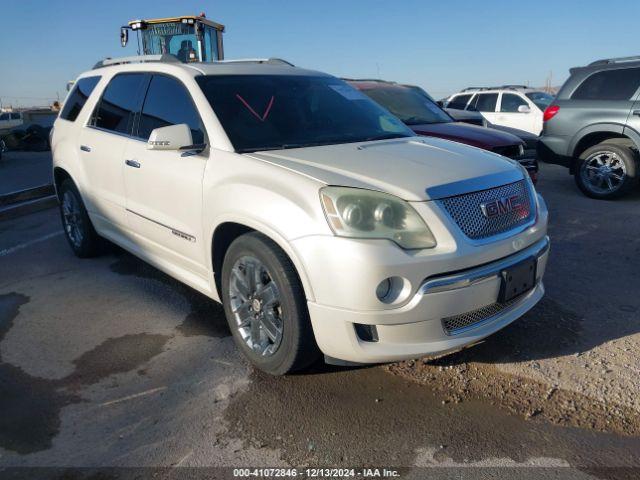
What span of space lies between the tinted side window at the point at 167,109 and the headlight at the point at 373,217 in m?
1.26

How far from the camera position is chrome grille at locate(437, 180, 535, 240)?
8.85 feet

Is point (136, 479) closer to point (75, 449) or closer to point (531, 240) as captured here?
point (75, 449)

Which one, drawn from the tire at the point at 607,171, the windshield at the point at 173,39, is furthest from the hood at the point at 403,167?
the windshield at the point at 173,39

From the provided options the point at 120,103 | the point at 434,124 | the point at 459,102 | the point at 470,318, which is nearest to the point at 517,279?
the point at 470,318

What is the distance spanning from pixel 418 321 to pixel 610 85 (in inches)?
258

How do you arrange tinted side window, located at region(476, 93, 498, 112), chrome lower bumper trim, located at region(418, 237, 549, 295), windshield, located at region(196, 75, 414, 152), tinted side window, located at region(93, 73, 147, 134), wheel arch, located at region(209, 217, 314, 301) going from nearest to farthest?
chrome lower bumper trim, located at region(418, 237, 549, 295) < wheel arch, located at region(209, 217, 314, 301) < windshield, located at region(196, 75, 414, 152) < tinted side window, located at region(93, 73, 147, 134) < tinted side window, located at region(476, 93, 498, 112)

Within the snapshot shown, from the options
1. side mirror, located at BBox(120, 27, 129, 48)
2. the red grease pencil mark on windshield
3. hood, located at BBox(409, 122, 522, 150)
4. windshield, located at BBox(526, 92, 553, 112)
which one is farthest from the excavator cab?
the red grease pencil mark on windshield

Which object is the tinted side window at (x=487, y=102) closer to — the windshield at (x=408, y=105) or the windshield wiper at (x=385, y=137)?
the windshield at (x=408, y=105)

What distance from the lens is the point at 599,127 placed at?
739 centimetres

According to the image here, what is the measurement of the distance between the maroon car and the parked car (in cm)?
127

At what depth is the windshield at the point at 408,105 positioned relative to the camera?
7293mm

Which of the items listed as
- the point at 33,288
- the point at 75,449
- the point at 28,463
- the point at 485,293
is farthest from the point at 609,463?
the point at 33,288

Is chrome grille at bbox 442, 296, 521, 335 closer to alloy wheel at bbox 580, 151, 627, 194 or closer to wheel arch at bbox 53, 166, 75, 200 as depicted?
wheel arch at bbox 53, 166, 75, 200

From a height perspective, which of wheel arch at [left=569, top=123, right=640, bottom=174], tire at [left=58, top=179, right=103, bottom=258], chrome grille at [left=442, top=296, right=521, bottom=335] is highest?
wheel arch at [left=569, top=123, right=640, bottom=174]
